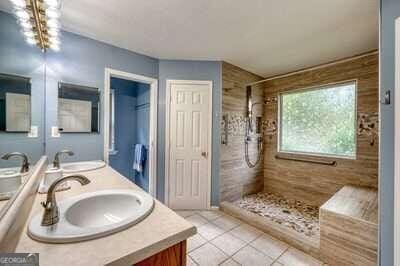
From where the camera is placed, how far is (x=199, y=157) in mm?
2871

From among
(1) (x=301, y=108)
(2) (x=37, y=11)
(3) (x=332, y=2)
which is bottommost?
(1) (x=301, y=108)

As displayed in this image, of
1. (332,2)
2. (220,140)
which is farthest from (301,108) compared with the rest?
(332,2)

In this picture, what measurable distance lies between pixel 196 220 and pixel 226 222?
42 cm

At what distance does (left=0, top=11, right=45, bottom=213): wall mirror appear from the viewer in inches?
37.4

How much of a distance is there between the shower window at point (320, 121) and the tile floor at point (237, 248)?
1.72m

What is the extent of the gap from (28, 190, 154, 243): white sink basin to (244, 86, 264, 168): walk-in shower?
8.49 feet

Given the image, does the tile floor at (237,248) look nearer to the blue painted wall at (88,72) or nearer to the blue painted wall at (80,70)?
the blue painted wall at (88,72)

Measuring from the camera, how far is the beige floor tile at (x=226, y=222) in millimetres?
2385

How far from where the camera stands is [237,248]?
1950 mm

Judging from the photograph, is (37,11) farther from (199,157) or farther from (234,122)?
(234,122)

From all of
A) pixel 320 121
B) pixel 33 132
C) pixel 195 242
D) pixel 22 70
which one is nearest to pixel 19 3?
pixel 22 70

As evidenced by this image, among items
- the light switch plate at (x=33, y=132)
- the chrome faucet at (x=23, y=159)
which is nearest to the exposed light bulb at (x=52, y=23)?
the light switch plate at (x=33, y=132)

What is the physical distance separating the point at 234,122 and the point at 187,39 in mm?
1515

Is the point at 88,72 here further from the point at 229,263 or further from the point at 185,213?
the point at 229,263
